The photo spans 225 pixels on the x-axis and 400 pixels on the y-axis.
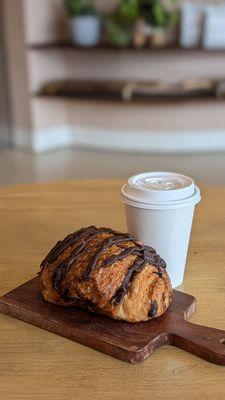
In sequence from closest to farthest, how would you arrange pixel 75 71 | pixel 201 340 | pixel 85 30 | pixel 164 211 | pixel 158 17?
pixel 201 340, pixel 164 211, pixel 158 17, pixel 85 30, pixel 75 71

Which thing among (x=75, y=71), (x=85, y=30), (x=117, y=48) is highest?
(x=85, y=30)

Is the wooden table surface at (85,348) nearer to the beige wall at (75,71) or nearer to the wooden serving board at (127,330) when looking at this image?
the wooden serving board at (127,330)

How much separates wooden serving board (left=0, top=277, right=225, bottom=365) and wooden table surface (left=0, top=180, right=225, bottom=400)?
0.5 inches

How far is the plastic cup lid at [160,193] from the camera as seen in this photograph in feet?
2.66

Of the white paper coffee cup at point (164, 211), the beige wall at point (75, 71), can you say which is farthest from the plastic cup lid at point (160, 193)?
the beige wall at point (75, 71)

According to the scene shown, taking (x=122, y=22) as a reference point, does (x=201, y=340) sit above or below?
below

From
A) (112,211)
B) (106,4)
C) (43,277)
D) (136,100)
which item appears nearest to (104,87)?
(136,100)

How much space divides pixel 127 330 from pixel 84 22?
3699 mm

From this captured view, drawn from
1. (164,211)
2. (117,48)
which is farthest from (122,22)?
(164,211)

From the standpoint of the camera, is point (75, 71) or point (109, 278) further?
point (75, 71)

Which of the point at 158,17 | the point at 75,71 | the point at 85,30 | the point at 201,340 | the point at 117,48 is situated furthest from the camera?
the point at 75,71

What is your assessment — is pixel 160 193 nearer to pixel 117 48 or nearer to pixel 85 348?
pixel 85 348

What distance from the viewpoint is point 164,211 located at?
32.4 inches

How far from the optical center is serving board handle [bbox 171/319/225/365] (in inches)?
27.4
